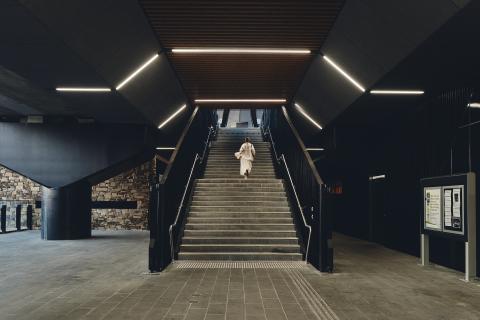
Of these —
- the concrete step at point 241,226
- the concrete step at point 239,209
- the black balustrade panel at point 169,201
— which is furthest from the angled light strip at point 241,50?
the concrete step at point 241,226

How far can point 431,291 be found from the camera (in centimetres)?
607

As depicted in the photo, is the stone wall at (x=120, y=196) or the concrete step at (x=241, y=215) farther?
the stone wall at (x=120, y=196)

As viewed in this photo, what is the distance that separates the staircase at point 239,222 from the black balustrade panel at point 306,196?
290 mm

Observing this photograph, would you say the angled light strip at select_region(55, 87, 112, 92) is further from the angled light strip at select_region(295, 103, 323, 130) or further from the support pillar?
the angled light strip at select_region(295, 103, 323, 130)

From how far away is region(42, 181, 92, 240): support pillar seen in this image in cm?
1250

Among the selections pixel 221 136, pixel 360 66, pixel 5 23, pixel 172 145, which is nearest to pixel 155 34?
pixel 5 23

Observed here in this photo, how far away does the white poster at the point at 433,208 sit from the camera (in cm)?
762

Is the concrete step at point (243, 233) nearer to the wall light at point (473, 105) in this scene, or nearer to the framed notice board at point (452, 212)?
the framed notice board at point (452, 212)

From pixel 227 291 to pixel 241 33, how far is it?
15.3ft

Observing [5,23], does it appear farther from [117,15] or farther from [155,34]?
[155,34]

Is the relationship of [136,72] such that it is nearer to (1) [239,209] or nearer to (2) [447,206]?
(1) [239,209]

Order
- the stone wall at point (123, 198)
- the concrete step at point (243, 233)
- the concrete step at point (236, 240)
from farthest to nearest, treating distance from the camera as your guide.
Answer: the stone wall at point (123, 198)
the concrete step at point (243, 233)
the concrete step at point (236, 240)

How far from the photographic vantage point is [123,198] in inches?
634

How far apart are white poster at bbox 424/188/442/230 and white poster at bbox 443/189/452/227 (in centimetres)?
9
